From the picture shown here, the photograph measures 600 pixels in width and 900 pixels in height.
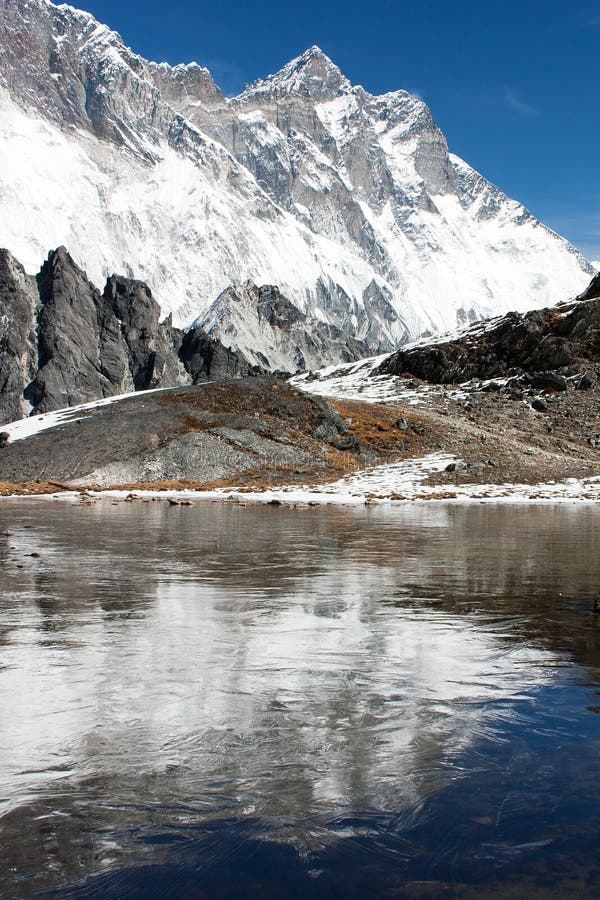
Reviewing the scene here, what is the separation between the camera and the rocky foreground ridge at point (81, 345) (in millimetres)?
161625

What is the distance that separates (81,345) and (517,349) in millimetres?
115637

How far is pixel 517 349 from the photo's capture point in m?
87.6

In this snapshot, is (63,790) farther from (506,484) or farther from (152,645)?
(506,484)

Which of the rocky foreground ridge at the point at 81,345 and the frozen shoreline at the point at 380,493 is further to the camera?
the rocky foreground ridge at the point at 81,345

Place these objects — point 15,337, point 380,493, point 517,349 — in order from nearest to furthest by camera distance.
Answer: point 380,493
point 517,349
point 15,337

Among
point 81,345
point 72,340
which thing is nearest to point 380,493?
point 72,340

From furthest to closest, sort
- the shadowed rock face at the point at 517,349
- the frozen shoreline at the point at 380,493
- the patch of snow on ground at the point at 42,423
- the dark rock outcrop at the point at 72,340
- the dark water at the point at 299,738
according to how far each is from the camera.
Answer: the dark rock outcrop at the point at 72,340 < the shadowed rock face at the point at 517,349 < the patch of snow on ground at the point at 42,423 < the frozen shoreline at the point at 380,493 < the dark water at the point at 299,738

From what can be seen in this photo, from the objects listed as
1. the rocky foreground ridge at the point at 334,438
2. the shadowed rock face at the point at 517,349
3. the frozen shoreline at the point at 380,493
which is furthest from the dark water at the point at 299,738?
the shadowed rock face at the point at 517,349

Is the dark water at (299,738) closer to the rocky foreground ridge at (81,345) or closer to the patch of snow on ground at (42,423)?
the patch of snow on ground at (42,423)

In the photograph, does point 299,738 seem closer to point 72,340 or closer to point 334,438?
point 334,438

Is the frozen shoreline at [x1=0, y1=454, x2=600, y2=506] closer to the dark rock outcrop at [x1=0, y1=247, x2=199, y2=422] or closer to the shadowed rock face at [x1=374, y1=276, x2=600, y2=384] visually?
the shadowed rock face at [x1=374, y1=276, x2=600, y2=384]

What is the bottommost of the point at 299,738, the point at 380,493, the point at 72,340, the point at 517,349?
the point at 299,738

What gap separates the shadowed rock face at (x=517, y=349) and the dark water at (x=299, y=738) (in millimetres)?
72982

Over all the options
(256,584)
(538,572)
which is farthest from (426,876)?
(538,572)
